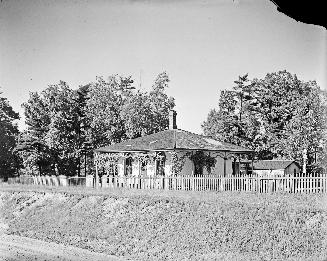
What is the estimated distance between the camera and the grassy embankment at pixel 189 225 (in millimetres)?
13380

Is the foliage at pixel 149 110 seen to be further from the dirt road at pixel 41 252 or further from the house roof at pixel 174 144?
the dirt road at pixel 41 252

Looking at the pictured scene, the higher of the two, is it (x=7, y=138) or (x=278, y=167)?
(x=7, y=138)

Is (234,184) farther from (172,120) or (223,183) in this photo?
(172,120)

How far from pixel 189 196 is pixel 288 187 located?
4.41 metres

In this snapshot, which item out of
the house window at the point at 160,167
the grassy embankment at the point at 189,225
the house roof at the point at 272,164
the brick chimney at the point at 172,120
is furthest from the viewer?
the house roof at the point at 272,164

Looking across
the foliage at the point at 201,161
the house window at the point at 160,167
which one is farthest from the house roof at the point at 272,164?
the house window at the point at 160,167

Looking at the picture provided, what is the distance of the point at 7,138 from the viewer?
4350cm

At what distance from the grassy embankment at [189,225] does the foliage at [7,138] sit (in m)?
20.8

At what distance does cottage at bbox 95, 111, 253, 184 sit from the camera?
27.1m

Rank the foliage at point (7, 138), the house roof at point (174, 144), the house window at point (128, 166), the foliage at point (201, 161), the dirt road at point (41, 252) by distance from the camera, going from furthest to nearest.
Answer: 1. the foliage at point (7, 138)
2. the house window at point (128, 166)
3. the foliage at point (201, 161)
4. the house roof at point (174, 144)
5. the dirt road at point (41, 252)

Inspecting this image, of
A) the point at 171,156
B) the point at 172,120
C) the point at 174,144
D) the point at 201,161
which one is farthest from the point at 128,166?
the point at 201,161

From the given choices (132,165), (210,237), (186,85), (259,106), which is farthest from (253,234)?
(259,106)

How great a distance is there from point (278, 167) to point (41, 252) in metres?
27.7

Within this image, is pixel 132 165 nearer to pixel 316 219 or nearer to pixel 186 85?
pixel 186 85
